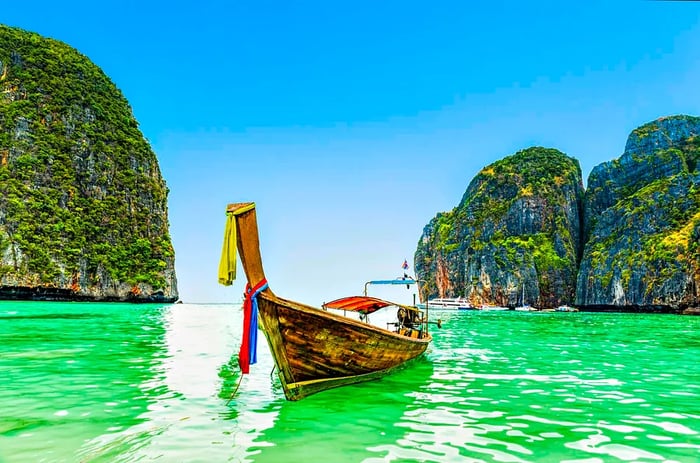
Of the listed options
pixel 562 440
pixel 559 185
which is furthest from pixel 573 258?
pixel 562 440

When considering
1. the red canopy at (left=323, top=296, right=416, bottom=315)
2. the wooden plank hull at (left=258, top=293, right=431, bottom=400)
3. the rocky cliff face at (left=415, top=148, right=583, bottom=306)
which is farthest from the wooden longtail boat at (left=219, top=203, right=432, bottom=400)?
the rocky cliff face at (left=415, top=148, right=583, bottom=306)

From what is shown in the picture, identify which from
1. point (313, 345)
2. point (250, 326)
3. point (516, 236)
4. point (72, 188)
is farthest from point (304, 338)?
point (516, 236)

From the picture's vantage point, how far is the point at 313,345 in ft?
32.3

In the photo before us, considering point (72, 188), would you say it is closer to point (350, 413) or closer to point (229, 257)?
point (229, 257)

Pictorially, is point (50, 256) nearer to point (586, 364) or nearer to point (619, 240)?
point (586, 364)

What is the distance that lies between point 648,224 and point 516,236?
3950cm

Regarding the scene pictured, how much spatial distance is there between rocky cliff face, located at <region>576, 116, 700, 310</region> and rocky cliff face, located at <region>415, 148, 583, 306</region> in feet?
32.4

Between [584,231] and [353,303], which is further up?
[584,231]

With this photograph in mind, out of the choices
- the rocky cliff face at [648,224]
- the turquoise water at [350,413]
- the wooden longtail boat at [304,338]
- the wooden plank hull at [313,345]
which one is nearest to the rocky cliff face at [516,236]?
the rocky cliff face at [648,224]

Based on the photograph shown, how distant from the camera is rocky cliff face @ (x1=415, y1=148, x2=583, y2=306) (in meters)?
119

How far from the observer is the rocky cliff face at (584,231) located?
8375cm

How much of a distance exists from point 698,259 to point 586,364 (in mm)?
73021

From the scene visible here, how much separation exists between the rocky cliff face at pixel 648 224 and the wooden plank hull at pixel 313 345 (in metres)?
79.6

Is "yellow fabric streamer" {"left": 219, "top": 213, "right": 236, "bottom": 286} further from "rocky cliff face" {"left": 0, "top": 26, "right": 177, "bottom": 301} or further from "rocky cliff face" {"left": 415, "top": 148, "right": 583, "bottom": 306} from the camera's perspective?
"rocky cliff face" {"left": 415, "top": 148, "right": 583, "bottom": 306}
